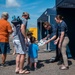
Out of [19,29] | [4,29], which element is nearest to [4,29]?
[4,29]

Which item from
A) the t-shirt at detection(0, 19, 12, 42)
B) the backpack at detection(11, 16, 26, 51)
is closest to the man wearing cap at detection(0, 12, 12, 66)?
the t-shirt at detection(0, 19, 12, 42)

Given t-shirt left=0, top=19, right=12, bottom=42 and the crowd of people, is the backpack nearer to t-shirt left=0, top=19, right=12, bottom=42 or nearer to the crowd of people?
the crowd of people

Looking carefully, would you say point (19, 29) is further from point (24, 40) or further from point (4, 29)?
point (4, 29)

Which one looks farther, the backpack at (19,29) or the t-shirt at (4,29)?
the t-shirt at (4,29)

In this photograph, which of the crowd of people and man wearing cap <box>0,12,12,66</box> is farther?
man wearing cap <box>0,12,12,66</box>

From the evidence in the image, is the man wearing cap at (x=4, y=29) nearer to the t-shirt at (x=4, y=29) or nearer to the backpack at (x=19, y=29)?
the t-shirt at (x=4, y=29)

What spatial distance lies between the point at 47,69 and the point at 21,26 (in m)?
1.78

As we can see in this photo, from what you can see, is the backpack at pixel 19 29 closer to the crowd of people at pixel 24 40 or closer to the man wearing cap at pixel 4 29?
the crowd of people at pixel 24 40

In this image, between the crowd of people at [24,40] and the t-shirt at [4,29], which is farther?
the t-shirt at [4,29]

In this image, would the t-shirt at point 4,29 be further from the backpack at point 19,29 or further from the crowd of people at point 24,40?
the backpack at point 19,29

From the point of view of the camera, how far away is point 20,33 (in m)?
7.22

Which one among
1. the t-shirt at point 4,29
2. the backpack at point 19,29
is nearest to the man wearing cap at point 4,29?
the t-shirt at point 4,29

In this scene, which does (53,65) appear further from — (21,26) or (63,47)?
(21,26)

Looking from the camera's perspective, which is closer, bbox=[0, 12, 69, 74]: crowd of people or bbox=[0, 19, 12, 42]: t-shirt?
bbox=[0, 12, 69, 74]: crowd of people
